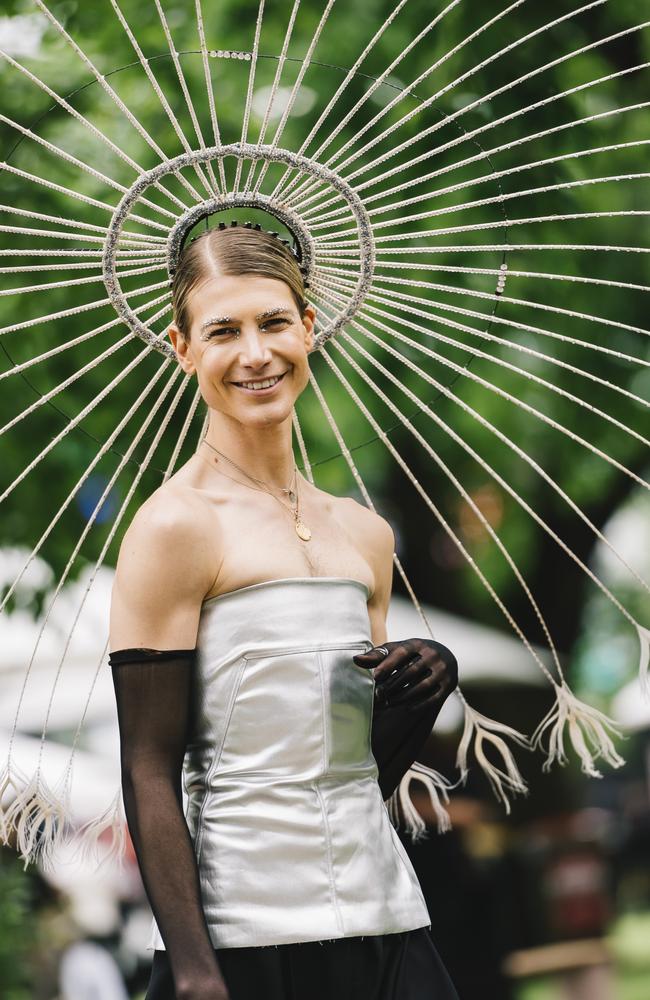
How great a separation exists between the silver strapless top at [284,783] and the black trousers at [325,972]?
0.12 ft

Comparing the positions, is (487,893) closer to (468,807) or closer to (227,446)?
(468,807)

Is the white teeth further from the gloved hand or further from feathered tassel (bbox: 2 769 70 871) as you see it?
feathered tassel (bbox: 2 769 70 871)

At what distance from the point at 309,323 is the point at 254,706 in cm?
75

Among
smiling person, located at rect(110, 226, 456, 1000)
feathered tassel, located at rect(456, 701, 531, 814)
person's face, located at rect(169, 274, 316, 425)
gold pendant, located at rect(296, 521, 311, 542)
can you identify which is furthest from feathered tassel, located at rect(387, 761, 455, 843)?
person's face, located at rect(169, 274, 316, 425)

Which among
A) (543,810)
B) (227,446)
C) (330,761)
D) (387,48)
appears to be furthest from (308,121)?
(543,810)

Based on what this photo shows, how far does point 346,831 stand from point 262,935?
225mm

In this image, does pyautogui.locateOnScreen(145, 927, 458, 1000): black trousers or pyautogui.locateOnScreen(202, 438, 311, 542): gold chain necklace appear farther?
pyautogui.locateOnScreen(202, 438, 311, 542): gold chain necklace

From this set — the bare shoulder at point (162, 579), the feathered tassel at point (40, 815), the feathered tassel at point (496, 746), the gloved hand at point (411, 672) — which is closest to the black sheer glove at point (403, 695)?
the gloved hand at point (411, 672)

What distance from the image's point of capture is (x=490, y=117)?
4934 millimetres

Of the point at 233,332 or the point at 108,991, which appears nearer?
the point at 233,332

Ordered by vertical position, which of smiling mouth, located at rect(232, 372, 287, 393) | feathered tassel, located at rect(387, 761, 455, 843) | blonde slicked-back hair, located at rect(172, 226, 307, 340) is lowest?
feathered tassel, located at rect(387, 761, 455, 843)

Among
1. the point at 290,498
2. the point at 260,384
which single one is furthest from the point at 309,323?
the point at 290,498

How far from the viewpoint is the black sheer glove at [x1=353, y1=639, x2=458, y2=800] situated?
252 cm

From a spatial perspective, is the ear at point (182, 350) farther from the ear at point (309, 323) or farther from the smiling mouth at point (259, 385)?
the ear at point (309, 323)
